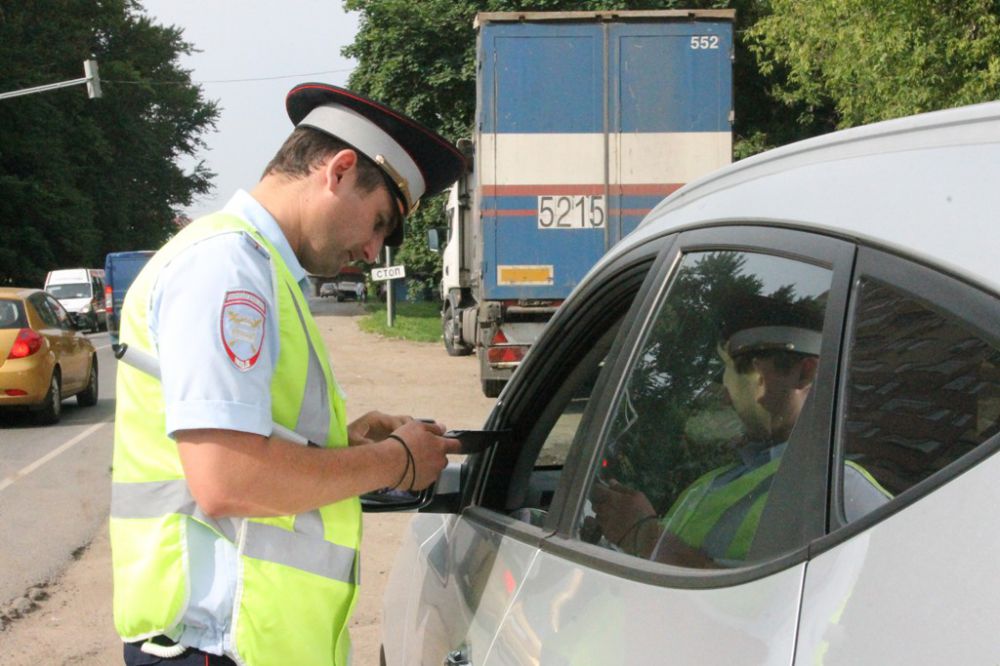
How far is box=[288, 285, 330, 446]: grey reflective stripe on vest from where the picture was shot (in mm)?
2125

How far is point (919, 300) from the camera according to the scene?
1.23m

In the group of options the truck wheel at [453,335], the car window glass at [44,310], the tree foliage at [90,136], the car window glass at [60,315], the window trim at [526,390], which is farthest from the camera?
the tree foliage at [90,136]

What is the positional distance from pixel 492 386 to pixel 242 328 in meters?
12.7

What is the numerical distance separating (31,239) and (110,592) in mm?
40895

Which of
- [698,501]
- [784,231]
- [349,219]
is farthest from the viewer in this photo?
[349,219]

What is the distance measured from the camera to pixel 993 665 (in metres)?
0.99

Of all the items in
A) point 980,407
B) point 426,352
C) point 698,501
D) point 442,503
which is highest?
point 980,407

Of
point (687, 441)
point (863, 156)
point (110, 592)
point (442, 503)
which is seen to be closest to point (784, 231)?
point (863, 156)

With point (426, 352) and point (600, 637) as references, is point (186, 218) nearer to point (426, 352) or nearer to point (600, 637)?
point (426, 352)

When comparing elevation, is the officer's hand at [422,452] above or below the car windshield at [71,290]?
above

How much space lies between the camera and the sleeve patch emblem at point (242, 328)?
6.43 feet

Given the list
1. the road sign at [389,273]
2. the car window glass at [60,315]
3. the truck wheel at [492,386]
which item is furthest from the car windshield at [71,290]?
the truck wheel at [492,386]

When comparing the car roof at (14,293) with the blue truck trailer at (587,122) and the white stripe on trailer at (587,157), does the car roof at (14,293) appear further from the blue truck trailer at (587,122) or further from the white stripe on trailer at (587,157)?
the white stripe on trailer at (587,157)

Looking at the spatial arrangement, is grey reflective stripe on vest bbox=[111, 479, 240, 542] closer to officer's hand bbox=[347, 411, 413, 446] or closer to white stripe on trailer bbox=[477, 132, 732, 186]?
officer's hand bbox=[347, 411, 413, 446]
